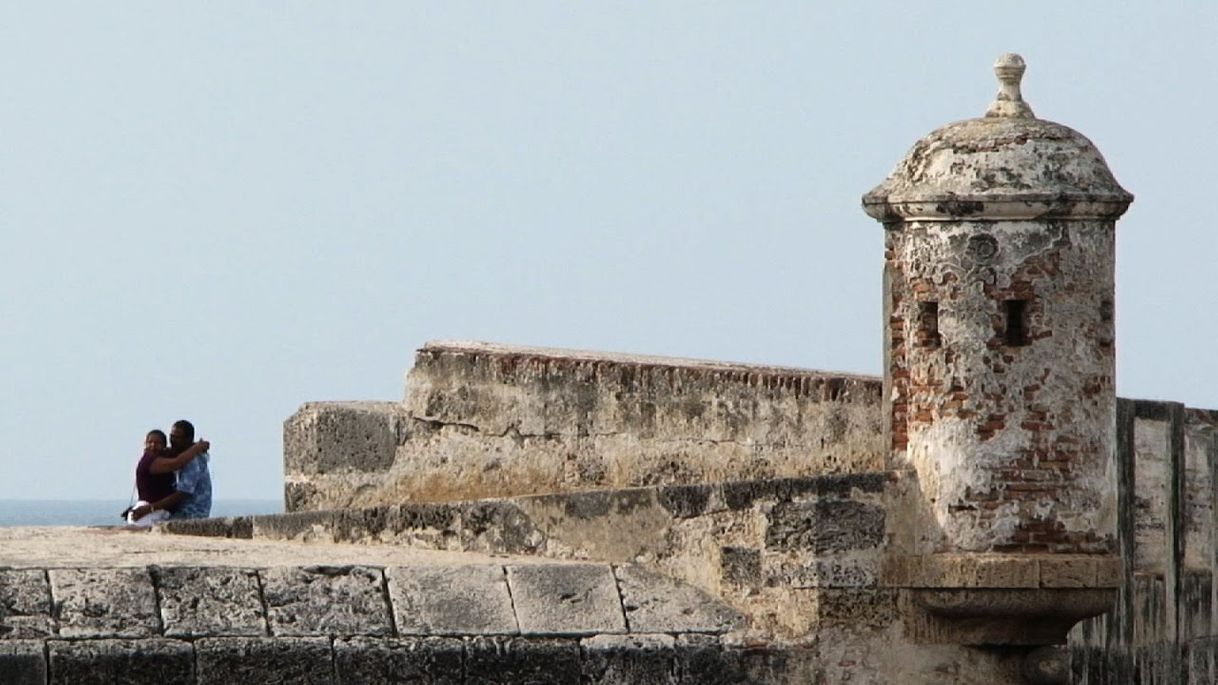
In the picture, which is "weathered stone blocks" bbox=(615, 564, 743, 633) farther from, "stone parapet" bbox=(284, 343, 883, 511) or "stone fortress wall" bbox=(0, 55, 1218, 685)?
"stone parapet" bbox=(284, 343, 883, 511)

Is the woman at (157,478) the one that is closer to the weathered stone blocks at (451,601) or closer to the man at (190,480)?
the man at (190,480)

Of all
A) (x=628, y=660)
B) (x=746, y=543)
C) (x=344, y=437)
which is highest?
(x=344, y=437)

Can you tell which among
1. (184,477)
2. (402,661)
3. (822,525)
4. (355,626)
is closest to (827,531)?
(822,525)

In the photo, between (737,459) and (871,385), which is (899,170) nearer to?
(871,385)

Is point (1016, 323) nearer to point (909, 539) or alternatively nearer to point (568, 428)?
point (909, 539)

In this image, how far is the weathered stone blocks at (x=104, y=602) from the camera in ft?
36.7

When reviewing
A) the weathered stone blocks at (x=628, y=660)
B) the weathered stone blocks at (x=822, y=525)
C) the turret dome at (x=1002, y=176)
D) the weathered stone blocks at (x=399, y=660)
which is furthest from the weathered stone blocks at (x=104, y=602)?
the turret dome at (x=1002, y=176)

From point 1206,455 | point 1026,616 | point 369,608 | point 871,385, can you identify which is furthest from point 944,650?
point 1206,455

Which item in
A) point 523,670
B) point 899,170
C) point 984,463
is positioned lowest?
point 523,670

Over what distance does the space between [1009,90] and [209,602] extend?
3.83 meters

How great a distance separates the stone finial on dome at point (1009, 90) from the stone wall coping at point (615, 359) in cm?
136

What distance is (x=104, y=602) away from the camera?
11.3 metres

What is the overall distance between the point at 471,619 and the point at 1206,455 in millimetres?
4704

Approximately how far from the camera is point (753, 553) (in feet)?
39.2
